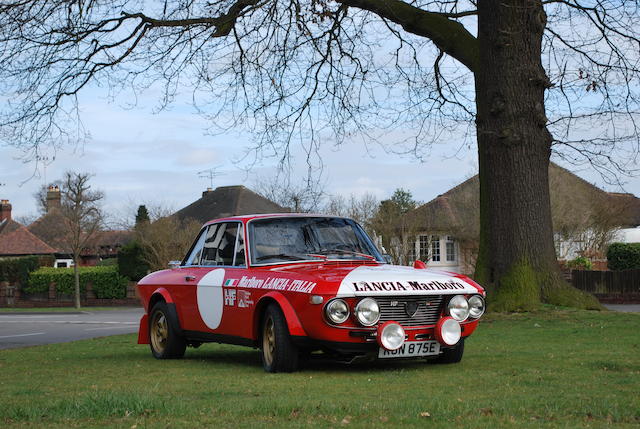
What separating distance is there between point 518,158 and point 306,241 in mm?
7262

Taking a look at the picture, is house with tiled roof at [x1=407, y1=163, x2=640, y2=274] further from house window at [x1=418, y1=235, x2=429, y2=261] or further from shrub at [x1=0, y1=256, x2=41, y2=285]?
shrub at [x1=0, y1=256, x2=41, y2=285]

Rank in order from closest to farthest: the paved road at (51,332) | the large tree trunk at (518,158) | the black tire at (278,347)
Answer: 1. the black tire at (278,347)
2. the large tree trunk at (518,158)
3. the paved road at (51,332)

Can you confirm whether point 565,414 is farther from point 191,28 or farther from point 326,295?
point 191,28

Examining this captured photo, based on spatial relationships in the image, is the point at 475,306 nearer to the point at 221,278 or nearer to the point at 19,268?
the point at 221,278

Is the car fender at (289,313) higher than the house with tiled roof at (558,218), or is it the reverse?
the house with tiled roof at (558,218)

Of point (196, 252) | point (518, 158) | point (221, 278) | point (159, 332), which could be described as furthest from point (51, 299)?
point (221, 278)

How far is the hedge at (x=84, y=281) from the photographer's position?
5122 cm

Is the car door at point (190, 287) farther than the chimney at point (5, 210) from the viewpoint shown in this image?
No

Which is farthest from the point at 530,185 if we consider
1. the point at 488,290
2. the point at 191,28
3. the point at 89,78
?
the point at 89,78

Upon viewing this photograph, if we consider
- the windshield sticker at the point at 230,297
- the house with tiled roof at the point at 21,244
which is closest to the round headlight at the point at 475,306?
the windshield sticker at the point at 230,297

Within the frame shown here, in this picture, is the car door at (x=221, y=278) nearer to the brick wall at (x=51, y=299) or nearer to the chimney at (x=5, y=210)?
the brick wall at (x=51, y=299)

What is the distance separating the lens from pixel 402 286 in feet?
29.0

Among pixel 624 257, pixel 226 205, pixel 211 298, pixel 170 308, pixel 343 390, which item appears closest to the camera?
pixel 343 390

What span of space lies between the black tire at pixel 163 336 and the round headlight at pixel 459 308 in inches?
144
